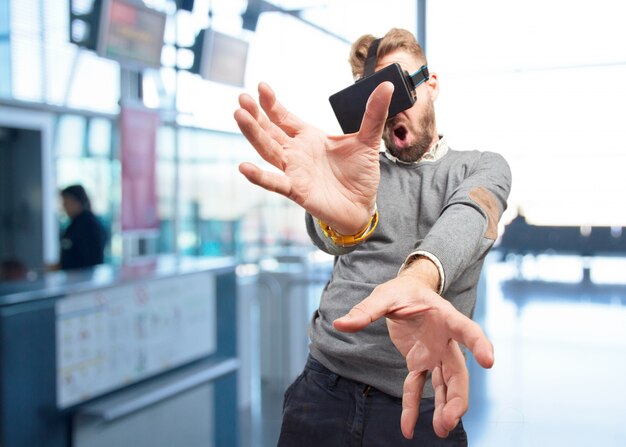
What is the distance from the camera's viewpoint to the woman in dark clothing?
4230 millimetres

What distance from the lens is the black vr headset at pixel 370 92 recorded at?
4.01 ft

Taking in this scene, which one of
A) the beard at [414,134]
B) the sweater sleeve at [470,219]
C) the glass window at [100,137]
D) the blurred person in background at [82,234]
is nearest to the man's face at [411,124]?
the beard at [414,134]

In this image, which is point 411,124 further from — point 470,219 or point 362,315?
point 362,315

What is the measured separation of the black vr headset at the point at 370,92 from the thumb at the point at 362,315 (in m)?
0.46

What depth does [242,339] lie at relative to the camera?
4.77 meters

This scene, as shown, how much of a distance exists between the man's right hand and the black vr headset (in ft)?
0.29

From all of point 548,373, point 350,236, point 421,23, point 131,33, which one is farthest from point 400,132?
point 548,373

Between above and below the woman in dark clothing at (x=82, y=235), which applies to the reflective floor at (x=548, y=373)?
below

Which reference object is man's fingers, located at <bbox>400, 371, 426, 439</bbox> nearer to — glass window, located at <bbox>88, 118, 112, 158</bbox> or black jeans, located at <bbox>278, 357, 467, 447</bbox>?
black jeans, located at <bbox>278, 357, 467, 447</bbox>

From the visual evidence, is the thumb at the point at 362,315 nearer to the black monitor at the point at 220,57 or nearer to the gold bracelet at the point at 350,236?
the gold bracelet at the point at 350,236

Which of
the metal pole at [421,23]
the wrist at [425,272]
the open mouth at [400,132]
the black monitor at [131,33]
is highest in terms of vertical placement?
the black monitor at [131,33]

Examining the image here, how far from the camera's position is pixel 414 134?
4.52 ft

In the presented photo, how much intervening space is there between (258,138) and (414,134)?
40cm

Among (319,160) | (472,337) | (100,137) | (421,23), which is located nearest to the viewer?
(472,337)
